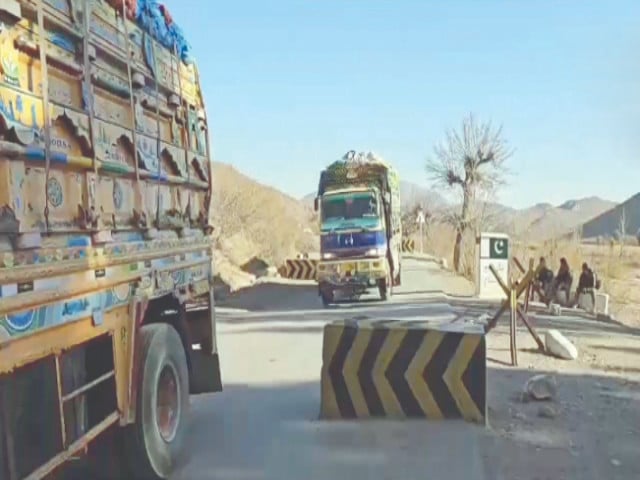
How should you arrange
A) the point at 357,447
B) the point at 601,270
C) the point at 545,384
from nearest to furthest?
the point at 357,447
the point at 545,384
the point at 601,270

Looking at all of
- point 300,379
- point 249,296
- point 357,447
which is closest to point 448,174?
point 249,296

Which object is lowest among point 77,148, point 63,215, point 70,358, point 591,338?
point 591,338

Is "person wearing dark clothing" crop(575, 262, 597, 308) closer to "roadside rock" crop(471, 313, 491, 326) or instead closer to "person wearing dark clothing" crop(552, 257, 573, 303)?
"person wearing dark clothing" crop(552, 257, 573, 303)

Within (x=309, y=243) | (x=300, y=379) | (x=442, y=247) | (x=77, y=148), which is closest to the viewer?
(x=77, y=148)

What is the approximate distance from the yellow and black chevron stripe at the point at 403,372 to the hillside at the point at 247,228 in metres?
22.9

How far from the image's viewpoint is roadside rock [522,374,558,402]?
29.4 ft

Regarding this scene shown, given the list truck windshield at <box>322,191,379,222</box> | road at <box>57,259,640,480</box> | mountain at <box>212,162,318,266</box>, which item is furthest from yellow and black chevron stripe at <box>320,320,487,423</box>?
mountain at <box>212,162,318,266</box>

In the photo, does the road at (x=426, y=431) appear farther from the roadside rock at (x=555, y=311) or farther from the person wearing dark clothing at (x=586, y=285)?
the person wearing dark clothing at (x=586, y=285)

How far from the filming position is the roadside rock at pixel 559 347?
1219 cm

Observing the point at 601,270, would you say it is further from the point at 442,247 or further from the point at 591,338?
the point at 442,247

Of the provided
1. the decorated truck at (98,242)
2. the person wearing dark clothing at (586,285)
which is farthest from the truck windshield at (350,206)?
the decorated truck at (98,242)

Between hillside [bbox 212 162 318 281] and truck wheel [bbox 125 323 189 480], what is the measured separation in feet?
79.0

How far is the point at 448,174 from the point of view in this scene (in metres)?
45.6

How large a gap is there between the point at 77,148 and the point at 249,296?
68.8ft
